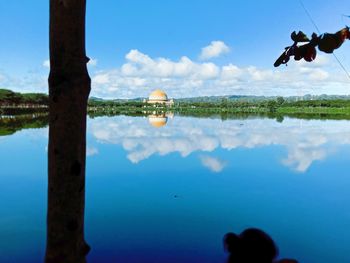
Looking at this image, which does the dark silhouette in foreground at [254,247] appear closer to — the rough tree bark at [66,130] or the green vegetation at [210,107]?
the rough tree bark at [66,130]

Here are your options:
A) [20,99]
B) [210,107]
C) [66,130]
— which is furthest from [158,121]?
[210,107]

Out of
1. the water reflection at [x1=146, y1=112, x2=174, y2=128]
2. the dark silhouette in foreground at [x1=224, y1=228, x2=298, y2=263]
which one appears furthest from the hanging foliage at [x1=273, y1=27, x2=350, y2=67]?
the water reflection at [x1=146, y1=112, x2=174, y2=128]

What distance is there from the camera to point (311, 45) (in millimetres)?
1173

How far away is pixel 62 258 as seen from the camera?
1041mm

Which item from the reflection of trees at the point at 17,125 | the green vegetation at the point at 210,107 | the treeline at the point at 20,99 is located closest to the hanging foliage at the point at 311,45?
the reflection of trees at the point at 17,125

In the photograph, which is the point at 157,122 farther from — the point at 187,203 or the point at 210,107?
the point at 210,107

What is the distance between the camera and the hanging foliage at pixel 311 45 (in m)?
1.10

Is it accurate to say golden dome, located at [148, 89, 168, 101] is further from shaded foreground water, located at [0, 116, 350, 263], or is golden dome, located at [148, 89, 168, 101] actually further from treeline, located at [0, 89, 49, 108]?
shaded foreground water, located at [0, 116, 350, 263]

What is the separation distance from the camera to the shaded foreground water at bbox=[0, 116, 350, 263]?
5.70m

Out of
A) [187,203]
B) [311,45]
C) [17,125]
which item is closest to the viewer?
[311,45]

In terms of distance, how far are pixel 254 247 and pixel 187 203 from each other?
6.86 meters

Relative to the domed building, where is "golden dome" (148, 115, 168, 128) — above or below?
below

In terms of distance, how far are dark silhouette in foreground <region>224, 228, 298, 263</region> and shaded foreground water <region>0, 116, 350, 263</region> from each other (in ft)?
13.6

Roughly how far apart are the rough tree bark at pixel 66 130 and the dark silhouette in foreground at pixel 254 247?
0.57 meters
